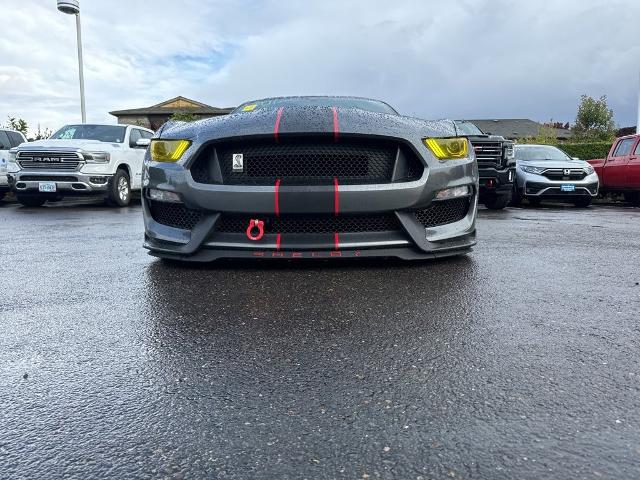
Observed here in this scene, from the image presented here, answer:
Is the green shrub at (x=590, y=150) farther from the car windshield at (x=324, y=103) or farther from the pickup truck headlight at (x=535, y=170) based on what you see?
the car windshield at (x=324, y=103)

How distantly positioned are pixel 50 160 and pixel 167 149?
8076 mm

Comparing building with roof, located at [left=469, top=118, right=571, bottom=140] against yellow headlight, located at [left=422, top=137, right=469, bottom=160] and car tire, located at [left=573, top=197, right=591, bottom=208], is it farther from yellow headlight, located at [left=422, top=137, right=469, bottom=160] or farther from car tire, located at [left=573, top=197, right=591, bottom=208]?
yellow headlight, located at [left=422, top=137, right=469, bottom=160]

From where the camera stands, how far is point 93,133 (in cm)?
1202

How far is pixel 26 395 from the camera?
1814mm

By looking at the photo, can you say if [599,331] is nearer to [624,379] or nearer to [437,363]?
[624,379]

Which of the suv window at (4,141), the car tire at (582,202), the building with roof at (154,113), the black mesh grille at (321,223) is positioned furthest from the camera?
the building with roof at (154,113)

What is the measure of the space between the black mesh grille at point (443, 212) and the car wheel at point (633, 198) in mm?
10528

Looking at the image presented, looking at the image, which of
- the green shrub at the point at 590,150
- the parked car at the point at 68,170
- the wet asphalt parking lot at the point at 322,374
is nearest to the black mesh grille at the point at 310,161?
the wet asphalt parking lot at the point at 322,374

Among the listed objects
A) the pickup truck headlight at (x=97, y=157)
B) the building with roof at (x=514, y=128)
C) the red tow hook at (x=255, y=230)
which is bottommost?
the red tow hook at (x=255, y=230)

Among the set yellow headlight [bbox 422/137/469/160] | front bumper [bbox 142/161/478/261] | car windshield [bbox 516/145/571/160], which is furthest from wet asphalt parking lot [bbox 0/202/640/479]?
car windshield [bbox 516/145/571/160]

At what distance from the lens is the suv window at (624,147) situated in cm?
1259

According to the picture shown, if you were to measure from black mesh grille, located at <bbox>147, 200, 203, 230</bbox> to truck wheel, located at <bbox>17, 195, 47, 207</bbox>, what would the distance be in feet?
27.9

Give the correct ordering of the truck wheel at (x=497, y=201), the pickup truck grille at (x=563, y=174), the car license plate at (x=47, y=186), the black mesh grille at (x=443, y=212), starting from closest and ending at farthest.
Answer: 1. the black mesh grille at (x=443, y=212)
2. the truck wheel at (x=497, y=201)
3. the car license plate at (x=47, y=186)
4. the pickup truck grille at (x=563, y=174)

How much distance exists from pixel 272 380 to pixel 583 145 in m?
25.3
